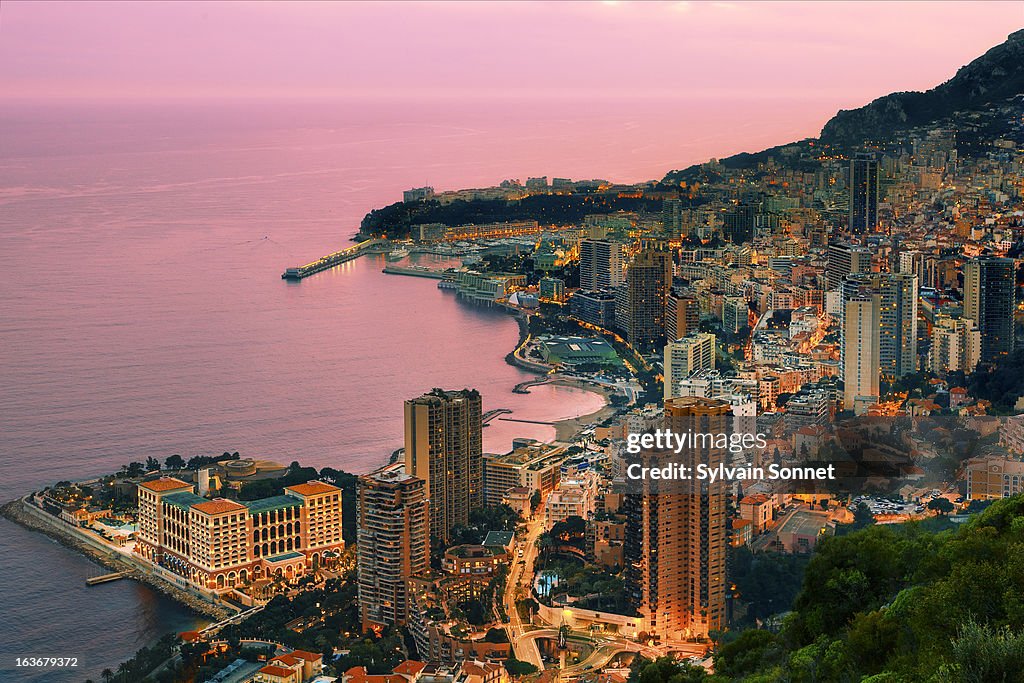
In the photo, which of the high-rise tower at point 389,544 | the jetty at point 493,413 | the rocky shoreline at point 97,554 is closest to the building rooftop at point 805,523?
the high-rise tower at point 389,544

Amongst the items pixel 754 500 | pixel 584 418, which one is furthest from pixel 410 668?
pixel 584 418

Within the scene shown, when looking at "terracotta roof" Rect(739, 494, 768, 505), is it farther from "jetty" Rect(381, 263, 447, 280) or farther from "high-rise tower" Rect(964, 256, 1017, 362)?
"jetty" Rect(381, 263, 447, 280)

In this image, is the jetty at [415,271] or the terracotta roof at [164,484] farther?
the jetty at [415,271]

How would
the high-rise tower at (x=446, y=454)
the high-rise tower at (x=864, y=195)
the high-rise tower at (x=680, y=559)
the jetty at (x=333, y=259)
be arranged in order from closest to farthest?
the high-rise tower at (x=680, y=559) < the high-rise tower at (x=446, y=454) < the high-rise tower at (x=864, y=195) < the jetty at (x=333, y=259)

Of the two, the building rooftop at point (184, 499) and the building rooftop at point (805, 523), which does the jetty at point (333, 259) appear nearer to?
the building rooftop at point (184, 499)

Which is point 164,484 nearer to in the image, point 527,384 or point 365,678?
point 365,678

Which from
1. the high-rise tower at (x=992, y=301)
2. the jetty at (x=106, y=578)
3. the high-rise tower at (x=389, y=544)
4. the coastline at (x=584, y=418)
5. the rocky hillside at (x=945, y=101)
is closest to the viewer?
the high-rise tower at (x=389, y=544)

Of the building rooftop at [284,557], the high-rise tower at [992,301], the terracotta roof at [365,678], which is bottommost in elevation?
the terracotta roof at [365,678]
